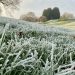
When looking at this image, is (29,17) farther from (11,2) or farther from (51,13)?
(11,2)

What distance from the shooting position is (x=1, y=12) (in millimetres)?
41406

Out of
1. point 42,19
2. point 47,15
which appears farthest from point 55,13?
point 42,19

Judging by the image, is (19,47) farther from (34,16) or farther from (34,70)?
(34,16)

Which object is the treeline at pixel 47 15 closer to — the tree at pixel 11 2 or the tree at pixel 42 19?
the tree at pixel 42 19

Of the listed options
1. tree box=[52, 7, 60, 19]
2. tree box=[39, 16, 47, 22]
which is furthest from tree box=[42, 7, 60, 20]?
tree box=[39, 16, 47, 22]

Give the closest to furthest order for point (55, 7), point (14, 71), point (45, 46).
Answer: point (14, 71) < point (45, 46) < point (55, 7)

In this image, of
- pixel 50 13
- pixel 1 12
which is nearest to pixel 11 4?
pixel 1 12

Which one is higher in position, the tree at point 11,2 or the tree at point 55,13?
the tree at point 11,2

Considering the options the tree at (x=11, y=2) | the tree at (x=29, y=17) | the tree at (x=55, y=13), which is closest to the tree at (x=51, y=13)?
the tree at (x=55, y=13)

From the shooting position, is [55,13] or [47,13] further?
[55,13]

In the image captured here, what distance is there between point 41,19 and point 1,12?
1942 centimetres

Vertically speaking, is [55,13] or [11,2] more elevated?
[11,2]

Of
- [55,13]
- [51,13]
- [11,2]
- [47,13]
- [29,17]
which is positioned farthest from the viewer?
[55,13]

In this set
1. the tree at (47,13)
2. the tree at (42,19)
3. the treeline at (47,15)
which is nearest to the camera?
the treeline at (47,15)
